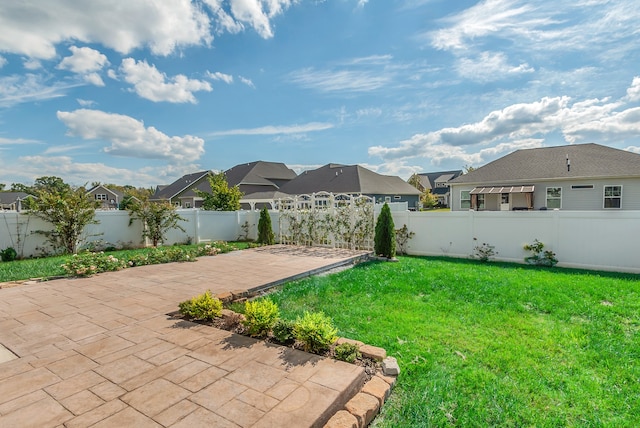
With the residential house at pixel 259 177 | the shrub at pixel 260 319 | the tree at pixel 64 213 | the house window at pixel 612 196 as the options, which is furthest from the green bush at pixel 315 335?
the residential house at pixel 259 177

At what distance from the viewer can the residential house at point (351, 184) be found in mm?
24109

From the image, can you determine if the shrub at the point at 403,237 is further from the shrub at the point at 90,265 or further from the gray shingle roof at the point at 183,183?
the gray shingle roof at the point at 183,183

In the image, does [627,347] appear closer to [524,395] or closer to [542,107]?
[524,395]

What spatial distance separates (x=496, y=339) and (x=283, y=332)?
7.86ft

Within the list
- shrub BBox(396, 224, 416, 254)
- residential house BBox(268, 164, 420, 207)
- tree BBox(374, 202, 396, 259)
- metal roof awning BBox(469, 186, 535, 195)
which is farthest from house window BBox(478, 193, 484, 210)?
tree BBox(374, 202, 396, 259)

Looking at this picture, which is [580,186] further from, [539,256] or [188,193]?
[188,193]

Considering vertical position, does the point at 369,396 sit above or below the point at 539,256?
below

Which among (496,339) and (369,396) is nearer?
(369,396)

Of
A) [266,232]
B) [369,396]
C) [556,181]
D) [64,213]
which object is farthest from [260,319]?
[556,181]

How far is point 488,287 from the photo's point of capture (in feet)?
18.2

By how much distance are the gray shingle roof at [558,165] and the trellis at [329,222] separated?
1142 cm

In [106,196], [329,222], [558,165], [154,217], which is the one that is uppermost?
[558,165]

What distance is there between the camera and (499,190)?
17453 mm

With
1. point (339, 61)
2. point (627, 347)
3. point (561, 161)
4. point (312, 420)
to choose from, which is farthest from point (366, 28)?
point (561, 161)
